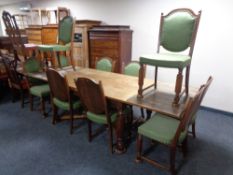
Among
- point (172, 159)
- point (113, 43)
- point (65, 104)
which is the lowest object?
point (172, 159)

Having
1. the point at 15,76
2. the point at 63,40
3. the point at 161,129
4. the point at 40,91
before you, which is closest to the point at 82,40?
the point at 63,40

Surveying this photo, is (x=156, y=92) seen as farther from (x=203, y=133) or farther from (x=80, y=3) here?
(x=80, y=3)

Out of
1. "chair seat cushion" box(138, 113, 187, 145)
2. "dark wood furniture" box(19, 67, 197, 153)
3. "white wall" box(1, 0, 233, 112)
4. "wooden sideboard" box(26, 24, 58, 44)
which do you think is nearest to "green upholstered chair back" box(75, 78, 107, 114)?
"dark wood furniture" box(19, 67, 197, 153)

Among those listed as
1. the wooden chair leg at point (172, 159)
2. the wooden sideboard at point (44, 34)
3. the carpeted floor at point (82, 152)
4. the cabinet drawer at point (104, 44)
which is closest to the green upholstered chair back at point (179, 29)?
the wooden chair leg at point (172, 159)

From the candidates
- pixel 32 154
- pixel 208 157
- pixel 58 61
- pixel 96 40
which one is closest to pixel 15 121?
pixel 32 154

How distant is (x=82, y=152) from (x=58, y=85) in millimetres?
926

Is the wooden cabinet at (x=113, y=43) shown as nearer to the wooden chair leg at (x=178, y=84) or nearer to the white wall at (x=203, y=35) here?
the white wall at (x=203, y=35)

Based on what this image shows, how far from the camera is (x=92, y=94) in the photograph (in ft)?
6.77

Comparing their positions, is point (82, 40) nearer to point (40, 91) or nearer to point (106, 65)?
point (106, 65)

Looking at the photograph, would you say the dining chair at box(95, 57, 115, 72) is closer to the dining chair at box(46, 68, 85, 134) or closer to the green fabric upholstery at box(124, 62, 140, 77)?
the green fabric upholstery at box(124, 62, 140, 77)

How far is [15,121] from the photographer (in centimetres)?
306

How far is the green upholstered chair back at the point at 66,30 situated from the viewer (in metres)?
3.20

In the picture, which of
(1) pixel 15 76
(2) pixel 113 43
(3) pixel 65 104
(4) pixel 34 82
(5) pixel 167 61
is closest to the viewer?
(5) pixel 167 61

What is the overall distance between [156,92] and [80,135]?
1228mm
